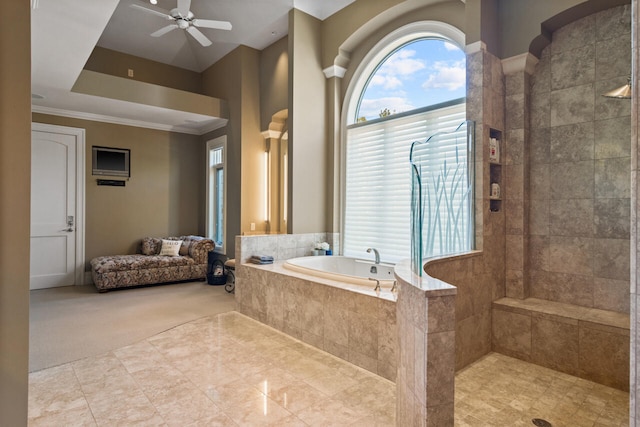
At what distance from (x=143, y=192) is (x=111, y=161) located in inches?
28.6

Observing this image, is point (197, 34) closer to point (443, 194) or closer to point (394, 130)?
point (394, 130)

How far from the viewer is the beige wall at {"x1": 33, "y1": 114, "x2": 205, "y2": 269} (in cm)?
586

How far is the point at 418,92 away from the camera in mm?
4043

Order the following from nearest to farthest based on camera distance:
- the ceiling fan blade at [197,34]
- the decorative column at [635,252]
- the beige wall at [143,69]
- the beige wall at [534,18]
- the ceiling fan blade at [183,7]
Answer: the decorative column at [635,252], the beige wall at [534,18], the ceiling fan blade at [183,7], the ceiling fan blade at [197,34], the beige wall at [143,69]

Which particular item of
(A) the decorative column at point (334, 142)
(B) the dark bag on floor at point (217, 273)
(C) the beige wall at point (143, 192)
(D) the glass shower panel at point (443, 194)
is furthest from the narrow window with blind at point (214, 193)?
(D) the glass shower panel at point (443, 194)

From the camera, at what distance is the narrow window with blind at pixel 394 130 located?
3818mm

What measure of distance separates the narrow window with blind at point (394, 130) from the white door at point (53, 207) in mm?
4400

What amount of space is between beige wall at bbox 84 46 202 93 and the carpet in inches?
146

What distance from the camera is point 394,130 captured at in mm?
4328

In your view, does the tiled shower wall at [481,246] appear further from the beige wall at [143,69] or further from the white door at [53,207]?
the white door at [53,207]

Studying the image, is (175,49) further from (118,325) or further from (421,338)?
(421,338)

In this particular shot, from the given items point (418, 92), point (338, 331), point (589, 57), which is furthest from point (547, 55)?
point (338, 331)

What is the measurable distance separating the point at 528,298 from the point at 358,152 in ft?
8.58

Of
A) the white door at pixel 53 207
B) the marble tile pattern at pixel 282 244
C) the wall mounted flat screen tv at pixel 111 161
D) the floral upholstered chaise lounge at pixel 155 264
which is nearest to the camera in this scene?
the marble tile pattern at pixel 282 244
